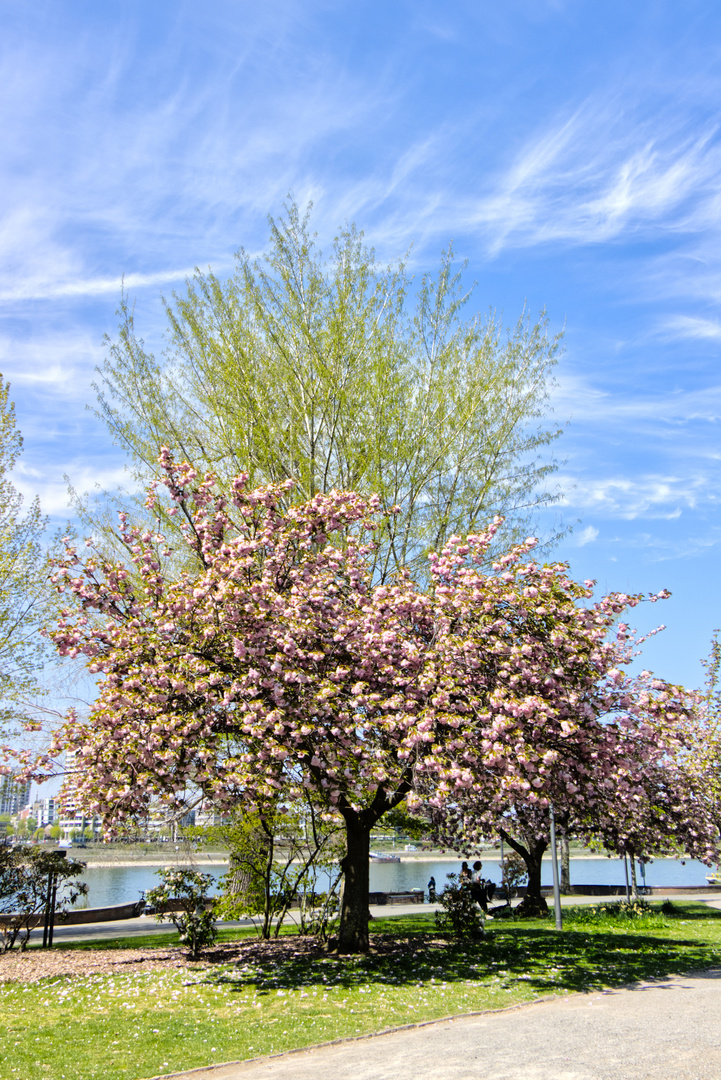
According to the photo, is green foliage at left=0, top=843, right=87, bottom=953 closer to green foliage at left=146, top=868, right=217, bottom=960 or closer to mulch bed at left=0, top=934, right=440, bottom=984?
mulch bed at left=0, top=934, right=440, bottom=984

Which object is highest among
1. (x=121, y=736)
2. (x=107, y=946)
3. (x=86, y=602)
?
(x=86, y=602)

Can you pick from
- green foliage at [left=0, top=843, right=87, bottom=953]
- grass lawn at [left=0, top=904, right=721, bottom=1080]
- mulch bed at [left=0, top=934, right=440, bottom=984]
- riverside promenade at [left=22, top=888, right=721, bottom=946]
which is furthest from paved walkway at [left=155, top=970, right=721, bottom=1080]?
riverside promenade at [left=22, top=888, right=721, bottom=946]

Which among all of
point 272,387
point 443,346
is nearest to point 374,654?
point 272,387

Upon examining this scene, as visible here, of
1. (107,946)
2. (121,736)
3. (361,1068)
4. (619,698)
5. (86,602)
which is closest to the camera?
(361,1068)

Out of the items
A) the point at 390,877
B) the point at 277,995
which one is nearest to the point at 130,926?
the point at 277,995

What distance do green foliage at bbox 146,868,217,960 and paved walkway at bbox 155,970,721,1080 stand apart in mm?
5532

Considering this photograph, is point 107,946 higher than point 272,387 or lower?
lower

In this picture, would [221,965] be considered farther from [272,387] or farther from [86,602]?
[272,387]

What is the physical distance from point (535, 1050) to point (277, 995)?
13.0ft

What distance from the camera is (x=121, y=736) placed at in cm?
1123

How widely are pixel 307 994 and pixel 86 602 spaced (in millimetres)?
6945

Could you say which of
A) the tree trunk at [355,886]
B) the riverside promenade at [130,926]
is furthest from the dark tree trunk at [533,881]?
the tree trunk at [355,886]

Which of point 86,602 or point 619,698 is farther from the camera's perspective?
point 86,602

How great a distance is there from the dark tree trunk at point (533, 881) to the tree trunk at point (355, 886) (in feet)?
38.3
